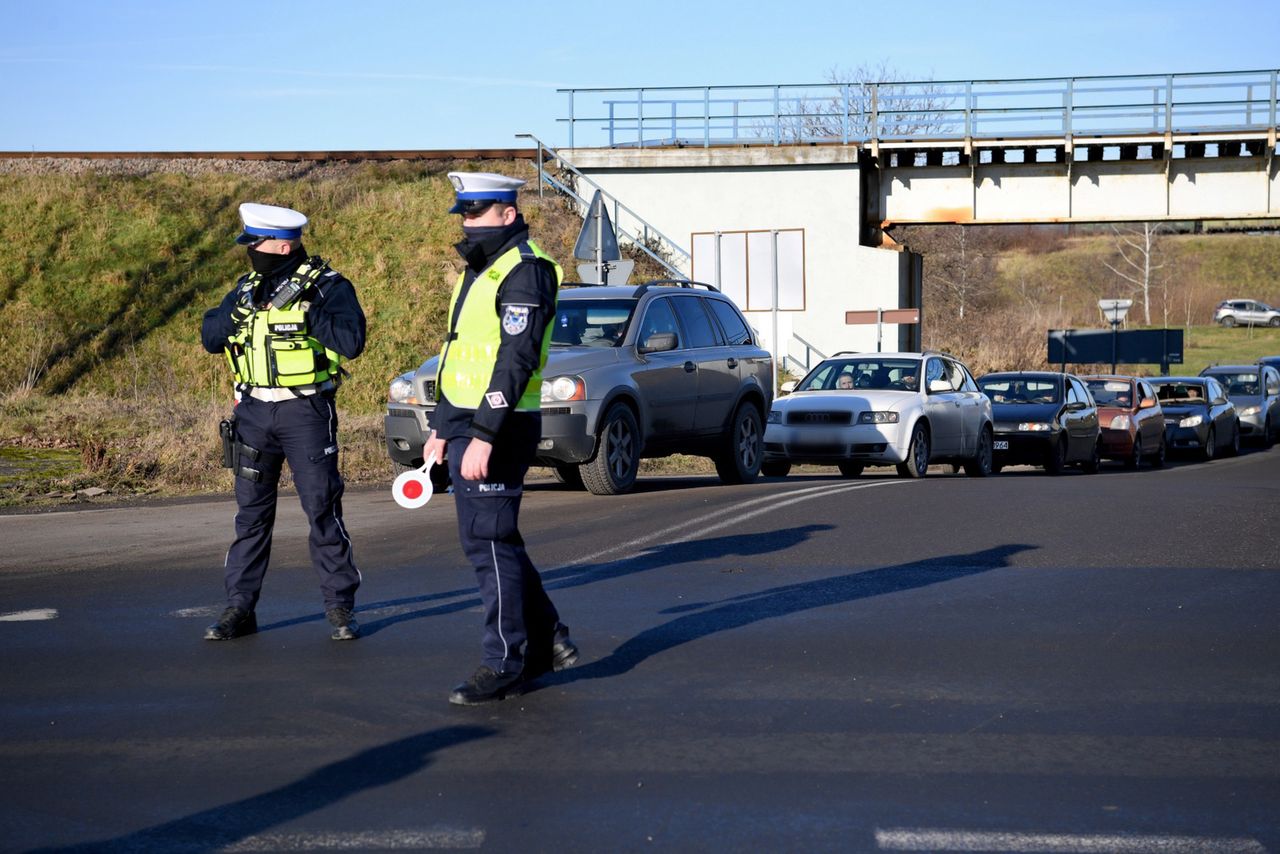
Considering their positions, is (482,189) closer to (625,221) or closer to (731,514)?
(731,514)

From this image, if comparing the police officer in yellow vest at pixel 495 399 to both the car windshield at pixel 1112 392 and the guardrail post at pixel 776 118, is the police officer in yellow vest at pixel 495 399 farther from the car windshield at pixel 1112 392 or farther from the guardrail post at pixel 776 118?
the guardrail post at pixel 776 118

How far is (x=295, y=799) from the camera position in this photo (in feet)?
15.5

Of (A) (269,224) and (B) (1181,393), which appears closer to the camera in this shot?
(A) (269,224)

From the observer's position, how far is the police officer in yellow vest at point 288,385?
23.7 ft

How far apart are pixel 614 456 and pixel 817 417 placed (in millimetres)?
5015

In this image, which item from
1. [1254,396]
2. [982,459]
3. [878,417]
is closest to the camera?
[878,417]

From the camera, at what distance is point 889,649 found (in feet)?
22.9

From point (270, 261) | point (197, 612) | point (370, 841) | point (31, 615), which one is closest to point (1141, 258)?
point (197, 612)

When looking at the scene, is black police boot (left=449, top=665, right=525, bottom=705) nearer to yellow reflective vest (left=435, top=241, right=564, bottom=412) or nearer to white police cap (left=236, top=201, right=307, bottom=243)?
yellow reflective vest (left=435, top=241, right=564, bottom=412)

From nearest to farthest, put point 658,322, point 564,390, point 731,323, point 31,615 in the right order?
point 31,615
point 564,390
point 658,322
point 731,323

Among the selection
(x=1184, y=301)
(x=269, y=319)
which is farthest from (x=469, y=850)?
(x=1184, y=301)

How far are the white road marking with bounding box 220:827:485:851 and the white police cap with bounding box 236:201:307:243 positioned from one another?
3513 mm

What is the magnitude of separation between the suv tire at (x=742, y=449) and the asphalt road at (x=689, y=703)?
4994 millimetres

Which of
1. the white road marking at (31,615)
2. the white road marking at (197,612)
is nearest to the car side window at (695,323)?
the white road marking at (197,612)
